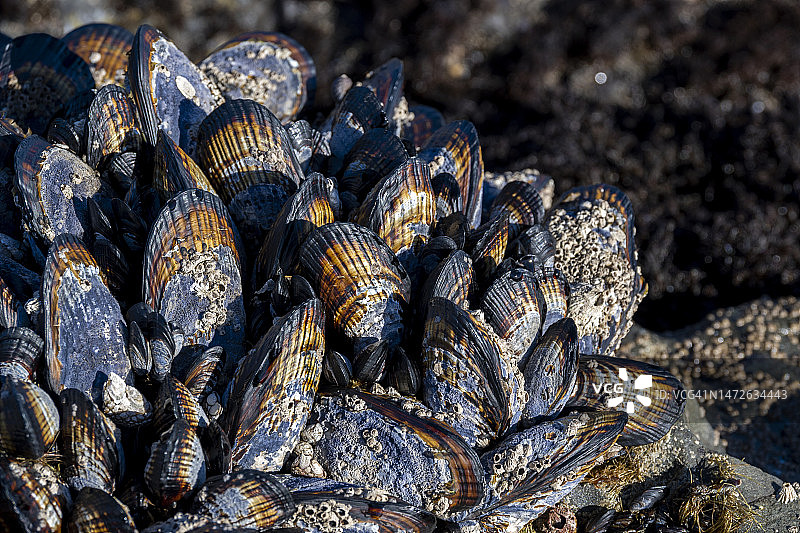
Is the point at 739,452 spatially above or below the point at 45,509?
below

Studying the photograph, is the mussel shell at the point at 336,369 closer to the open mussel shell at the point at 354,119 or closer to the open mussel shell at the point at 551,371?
the open mussel shell at the point at 551,371

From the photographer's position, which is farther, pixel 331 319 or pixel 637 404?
pixel 637 404

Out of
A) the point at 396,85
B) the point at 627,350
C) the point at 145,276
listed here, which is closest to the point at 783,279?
the point at 627,350

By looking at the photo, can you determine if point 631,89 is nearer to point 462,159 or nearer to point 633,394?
point 462,159

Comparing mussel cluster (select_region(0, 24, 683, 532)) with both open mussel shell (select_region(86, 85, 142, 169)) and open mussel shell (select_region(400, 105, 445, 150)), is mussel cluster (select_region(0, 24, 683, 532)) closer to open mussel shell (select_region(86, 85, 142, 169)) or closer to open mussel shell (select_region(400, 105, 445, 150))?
open mussel shell (select_region(86, 85, 142, 169))

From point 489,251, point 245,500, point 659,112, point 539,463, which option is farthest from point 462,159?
point 659,112

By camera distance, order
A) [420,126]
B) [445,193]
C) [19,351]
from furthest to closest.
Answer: [420,126] → [445,193] → [19,351]

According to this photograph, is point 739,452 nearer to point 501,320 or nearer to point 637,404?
point 637,404
